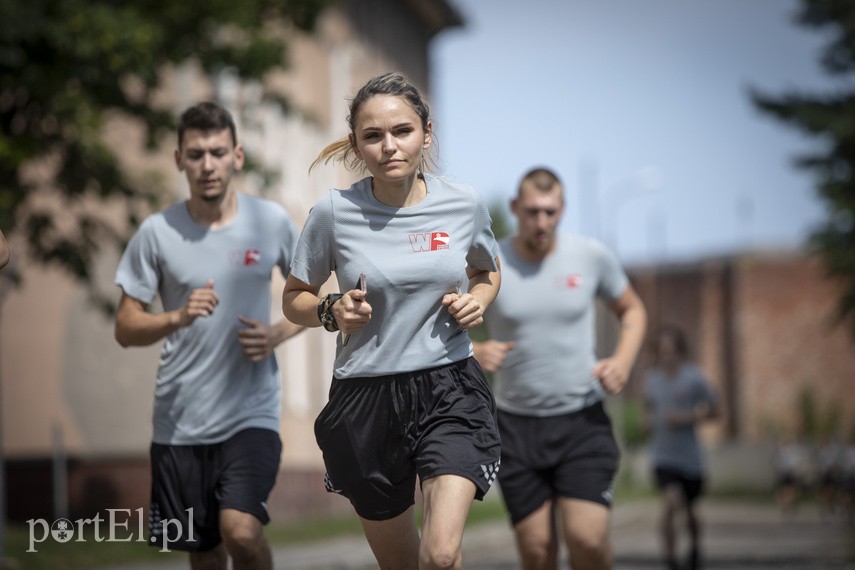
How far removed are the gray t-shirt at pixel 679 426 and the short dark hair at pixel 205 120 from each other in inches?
Result: 304

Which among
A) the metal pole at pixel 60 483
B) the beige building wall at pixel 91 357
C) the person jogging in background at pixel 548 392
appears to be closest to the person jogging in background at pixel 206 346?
the person jogging in background at pixel 548 392

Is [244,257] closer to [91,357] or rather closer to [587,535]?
[587,535]

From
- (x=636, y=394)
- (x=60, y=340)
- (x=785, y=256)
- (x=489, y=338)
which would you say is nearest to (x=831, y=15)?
(x=60, y=340)

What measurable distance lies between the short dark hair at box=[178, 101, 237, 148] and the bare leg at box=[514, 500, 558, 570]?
9.02 ft

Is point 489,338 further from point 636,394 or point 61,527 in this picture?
point 636,394

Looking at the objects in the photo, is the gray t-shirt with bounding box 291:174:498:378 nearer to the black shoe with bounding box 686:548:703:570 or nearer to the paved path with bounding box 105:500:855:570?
the black shoe with bounding box 686:548:703:570

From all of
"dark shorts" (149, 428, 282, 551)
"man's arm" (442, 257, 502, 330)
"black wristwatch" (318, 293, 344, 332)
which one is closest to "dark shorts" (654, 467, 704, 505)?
"dark shorts" (149, 428, 282, 551)

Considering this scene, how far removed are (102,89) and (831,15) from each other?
13.7m

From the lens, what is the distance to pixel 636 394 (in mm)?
63656

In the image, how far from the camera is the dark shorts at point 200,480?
22.6 feet

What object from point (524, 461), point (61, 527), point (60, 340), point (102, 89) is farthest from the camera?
point (60, 340)

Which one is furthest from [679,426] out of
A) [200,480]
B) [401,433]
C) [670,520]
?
[401,433]

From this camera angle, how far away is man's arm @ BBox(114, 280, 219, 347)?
21.7ft

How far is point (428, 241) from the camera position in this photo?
5770 mm
